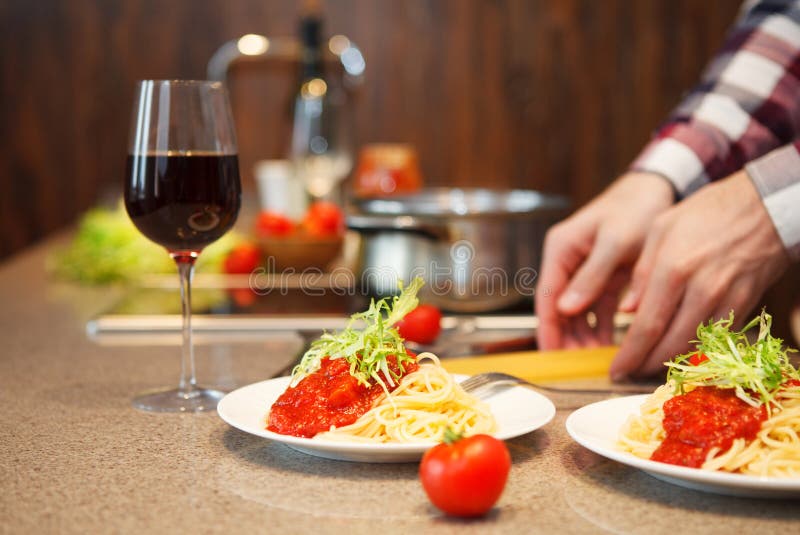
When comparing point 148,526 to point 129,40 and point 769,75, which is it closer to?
point 769,75

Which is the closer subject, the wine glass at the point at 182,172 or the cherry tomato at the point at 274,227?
the wine glass at the point at 182,172

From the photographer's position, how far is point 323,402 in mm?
1023

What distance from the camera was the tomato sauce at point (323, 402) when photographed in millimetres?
1004

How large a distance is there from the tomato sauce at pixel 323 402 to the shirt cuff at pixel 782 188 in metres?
0.62

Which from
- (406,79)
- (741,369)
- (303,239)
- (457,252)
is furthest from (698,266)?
(406,79)

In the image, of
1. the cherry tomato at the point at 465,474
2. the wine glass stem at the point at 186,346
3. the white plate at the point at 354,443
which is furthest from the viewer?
the wine glass stem at the point at 186,346

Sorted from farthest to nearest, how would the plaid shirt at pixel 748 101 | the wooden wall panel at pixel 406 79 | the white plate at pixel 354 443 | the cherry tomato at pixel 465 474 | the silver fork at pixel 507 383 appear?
the wooden wall panel at pixel 406 79 < the plaid shirt at pixel 748 101 < the silver fork at pixel 507 383 < the white plate at pixel 354 443 < the cherry tomato at pixel 465 474

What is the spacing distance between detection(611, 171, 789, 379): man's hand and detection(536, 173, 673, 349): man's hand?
0.11m

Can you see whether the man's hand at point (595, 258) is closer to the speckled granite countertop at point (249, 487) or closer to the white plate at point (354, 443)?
the speckled granite countertop at point (249, 487)

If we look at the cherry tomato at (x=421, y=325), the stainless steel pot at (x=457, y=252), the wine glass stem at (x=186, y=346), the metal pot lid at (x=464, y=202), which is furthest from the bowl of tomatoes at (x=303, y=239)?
the wine glass stem at (x=186, y=346)

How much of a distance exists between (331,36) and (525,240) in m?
3.02

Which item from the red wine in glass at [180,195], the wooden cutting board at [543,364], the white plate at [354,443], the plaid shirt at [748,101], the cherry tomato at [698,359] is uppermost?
the plaid shirt at [748,101]

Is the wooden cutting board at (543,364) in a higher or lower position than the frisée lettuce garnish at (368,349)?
lower

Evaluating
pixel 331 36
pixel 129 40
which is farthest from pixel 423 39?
pixel 129 40
